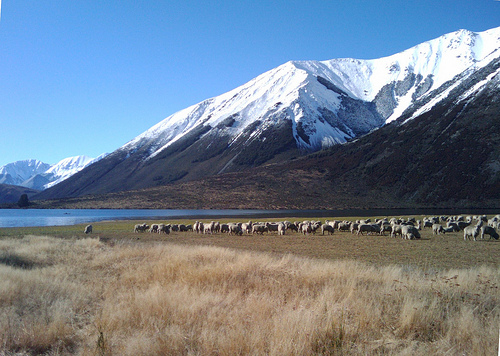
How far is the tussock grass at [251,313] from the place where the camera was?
19.4ft

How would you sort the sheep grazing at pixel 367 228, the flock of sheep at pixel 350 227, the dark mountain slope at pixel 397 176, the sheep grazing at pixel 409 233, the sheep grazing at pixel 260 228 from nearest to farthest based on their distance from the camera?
the sheep grazing at pixel 409 233 → the flock of sheep at pixel 350 227 → the sheep grazing at pixel 367 228 → the sheep grazing at pixel 260 228 → the dark mountain slope at pixel 397 176

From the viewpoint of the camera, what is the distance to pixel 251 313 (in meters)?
7.46

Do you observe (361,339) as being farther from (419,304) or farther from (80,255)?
(80,255)

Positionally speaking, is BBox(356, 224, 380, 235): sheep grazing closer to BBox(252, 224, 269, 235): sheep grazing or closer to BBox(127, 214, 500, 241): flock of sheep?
BBox(127, 214, 500, 241): flock of sheep

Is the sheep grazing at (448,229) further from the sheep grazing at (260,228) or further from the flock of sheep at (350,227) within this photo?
the sheep grazing at (260,228)

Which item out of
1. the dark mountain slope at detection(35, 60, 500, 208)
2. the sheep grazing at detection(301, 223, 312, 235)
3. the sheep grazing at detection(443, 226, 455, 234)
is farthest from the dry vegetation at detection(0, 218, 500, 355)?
the dark mountain slope at detection(35, 60, 500, 208)

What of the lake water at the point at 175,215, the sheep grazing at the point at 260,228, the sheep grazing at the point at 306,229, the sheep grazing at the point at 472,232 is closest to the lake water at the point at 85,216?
the lake water at the point at 175,215

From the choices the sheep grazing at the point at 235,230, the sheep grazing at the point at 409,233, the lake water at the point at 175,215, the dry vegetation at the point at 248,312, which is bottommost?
the lake water at the point at 175,215

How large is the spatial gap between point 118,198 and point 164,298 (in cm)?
13486

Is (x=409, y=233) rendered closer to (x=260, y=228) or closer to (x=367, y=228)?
(x=367, y=228)

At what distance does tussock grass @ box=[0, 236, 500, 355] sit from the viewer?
19.4 feet

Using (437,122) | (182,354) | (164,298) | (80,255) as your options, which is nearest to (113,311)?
(164,298)

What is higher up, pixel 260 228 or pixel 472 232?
pixel 472 232

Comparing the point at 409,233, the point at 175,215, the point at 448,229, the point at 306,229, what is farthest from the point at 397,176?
the point at 409,233
